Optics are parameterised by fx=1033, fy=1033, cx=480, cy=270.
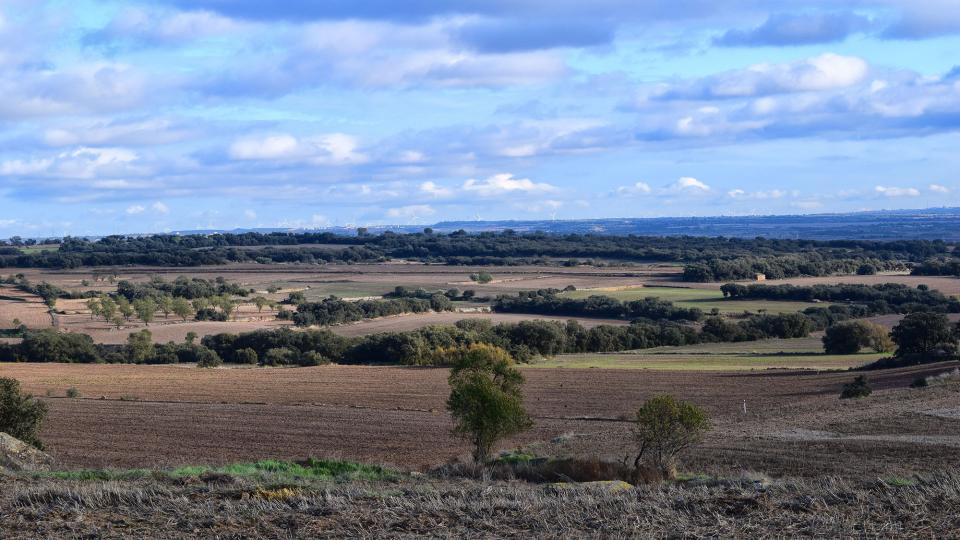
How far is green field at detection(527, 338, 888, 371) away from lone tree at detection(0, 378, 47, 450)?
34.3 metres

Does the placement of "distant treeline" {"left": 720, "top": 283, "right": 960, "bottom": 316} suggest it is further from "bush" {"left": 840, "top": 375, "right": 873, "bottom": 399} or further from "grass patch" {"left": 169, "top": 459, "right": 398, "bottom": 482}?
"grass patch" {"left": 169, "top": 459, "right": 398, "bottom": 482}

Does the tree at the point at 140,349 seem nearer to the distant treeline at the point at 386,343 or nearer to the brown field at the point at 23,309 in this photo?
the distant treeline at the point at 386,343

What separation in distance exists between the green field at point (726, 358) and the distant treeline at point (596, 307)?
12356 mm

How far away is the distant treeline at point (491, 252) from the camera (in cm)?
13946

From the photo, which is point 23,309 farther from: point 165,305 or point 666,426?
point 666,426

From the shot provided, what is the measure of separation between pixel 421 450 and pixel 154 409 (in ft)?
49.2

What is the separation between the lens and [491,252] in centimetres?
16588

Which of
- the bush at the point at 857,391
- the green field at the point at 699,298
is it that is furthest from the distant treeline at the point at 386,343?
the bush at the point at 857,391

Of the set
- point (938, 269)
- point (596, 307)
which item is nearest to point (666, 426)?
point (596, 307)

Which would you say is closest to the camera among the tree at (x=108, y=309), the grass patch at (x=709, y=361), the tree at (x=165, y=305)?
the grass patch at (x=709, y=361)

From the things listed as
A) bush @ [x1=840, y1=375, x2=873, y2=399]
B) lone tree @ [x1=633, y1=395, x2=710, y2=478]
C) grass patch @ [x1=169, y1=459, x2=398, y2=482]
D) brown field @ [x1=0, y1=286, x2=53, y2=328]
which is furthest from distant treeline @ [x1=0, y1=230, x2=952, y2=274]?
grass patch @ [x1=169, y1=459, x2=398, y2=482]

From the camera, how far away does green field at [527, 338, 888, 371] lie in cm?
5422

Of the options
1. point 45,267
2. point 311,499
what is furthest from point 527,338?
point 45,267

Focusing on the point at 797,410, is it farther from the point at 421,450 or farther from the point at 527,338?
the point at 527,338
